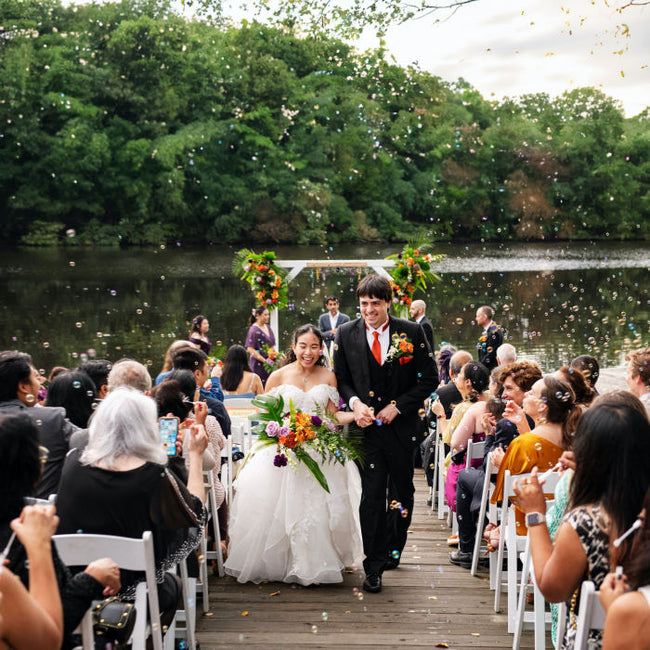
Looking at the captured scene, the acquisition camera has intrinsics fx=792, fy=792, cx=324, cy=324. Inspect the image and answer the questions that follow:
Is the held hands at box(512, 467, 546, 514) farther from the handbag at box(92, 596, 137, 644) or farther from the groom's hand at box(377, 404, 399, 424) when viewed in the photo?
the groom's hand at box(377, 404, 399, 424)

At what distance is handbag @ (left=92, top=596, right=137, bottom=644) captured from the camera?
302 cm

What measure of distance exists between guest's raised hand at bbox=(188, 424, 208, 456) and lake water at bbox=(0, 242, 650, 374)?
14.9 m

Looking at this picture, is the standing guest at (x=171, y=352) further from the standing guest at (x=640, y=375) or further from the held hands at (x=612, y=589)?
the held hands at (x=612, y=589)

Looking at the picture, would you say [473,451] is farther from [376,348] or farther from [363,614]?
[363,614]

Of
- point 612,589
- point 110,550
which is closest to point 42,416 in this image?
point 110,550

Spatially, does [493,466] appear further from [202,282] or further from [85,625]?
[202,282]

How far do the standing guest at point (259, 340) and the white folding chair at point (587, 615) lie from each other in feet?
29.5

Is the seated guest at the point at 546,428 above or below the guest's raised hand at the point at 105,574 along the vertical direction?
above

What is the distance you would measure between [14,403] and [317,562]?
2140 mm

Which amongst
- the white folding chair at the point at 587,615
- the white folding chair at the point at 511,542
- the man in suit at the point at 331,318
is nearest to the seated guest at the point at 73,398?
the white folding chair at the point at 511,542

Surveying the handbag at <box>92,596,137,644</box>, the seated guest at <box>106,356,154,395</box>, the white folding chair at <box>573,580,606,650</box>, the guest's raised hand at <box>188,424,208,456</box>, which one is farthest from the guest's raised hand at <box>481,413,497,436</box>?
the handbag at <box>92,596,137,644</box>

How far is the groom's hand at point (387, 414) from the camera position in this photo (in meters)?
5.00

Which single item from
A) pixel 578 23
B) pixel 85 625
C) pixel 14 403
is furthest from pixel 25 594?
pixel 578 23

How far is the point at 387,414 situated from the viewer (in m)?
5.00
